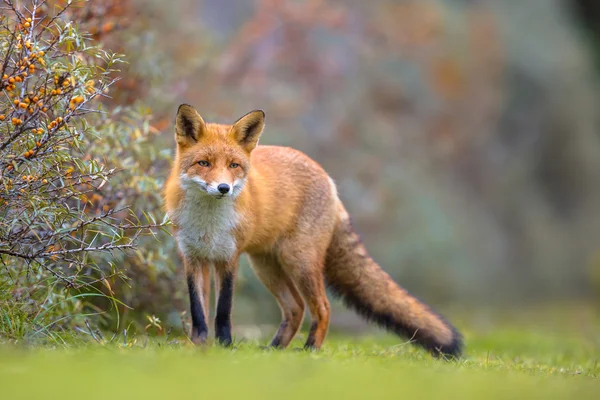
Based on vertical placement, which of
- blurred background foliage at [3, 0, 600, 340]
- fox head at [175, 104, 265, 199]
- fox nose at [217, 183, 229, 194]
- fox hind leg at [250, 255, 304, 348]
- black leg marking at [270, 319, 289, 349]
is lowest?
black leg marking at [270, 319, 289, 349]

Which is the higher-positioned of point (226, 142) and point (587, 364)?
point (226, 142)

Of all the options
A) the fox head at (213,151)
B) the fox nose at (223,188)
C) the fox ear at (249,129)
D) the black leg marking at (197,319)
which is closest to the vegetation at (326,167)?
the black leg marking at (197,319)

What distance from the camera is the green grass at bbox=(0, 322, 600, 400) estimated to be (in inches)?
146

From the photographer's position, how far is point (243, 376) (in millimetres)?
4219

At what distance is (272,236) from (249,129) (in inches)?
37.5

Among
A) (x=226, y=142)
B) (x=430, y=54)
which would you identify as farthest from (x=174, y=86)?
(x=430, y=54)

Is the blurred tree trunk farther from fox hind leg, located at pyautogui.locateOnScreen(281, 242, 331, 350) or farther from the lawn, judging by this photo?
the lawn

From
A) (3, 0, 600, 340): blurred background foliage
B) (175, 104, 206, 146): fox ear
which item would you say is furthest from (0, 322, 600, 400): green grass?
(3, 0, 600, 340): blurred background foliage

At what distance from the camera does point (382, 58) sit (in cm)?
2089

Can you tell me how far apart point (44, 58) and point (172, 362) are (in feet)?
8.09

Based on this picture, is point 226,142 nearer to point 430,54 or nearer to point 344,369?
point 344,369

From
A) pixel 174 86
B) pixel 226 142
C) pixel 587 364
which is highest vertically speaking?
pixel 174 86

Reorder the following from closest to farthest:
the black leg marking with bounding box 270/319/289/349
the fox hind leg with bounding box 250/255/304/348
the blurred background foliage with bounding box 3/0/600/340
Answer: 1. the black leg marking with bounding box 270/319/289/349
2. the fox hind leg with bounding box 250/255/304/348
3. the blurred background foliage with bounding box 3/0/600/340

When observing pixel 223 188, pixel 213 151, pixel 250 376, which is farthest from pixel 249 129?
pixel 250 376
